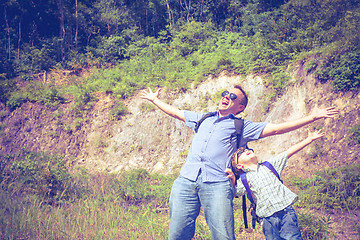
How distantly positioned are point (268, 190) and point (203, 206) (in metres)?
0.72

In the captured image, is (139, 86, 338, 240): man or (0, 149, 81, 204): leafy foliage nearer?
(139, 86, 338, 240): man

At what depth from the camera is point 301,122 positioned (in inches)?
106

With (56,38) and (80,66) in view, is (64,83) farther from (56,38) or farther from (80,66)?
(56,38)

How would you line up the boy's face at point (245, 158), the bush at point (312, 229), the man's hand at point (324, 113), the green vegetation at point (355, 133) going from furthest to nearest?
the green vegetation at point (355, 133) < the bush at point (312, 229) < the boy's face at point (245, 158) < the man's hand at point (324, 113)

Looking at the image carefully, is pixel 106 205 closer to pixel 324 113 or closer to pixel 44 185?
pixel 44 185

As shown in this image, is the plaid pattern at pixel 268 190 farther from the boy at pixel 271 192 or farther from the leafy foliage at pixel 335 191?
the leafy foliage at pixel 335 191

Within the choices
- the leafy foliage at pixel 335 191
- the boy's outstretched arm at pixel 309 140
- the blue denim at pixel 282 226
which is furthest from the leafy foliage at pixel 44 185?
the leafy foliage at pixel 335 191

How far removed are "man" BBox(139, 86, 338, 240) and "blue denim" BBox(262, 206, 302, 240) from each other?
41 cm

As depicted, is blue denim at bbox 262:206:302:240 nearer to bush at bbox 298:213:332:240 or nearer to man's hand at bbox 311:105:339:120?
man's hand at bbox 311:105:339:120

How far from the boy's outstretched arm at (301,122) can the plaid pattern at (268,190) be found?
356 mm

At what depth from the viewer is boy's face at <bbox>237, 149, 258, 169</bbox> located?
293cm

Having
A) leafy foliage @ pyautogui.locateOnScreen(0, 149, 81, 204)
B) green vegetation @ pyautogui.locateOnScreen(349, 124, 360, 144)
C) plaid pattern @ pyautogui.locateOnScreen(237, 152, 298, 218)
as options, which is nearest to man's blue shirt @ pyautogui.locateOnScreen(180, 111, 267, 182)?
plaid pattern @ pyautogui.locateOnScreen(237, 152, 298, 218)

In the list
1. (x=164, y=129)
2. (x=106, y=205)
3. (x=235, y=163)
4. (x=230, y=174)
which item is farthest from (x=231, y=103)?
(x=164, y=129)

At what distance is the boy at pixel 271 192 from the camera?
8.89ft
